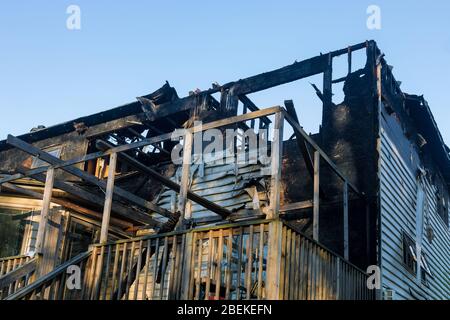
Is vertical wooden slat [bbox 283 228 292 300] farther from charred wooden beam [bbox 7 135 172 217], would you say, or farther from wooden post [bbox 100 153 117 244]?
charred wooden beam [bbox 7 135 172 217]

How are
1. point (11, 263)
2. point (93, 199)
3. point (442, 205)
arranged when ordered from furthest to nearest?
point (442, 205) < point (93, 199) < point (11, 263)

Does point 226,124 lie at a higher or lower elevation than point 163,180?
higher

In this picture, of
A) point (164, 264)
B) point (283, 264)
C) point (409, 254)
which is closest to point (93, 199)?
point (164, 264)

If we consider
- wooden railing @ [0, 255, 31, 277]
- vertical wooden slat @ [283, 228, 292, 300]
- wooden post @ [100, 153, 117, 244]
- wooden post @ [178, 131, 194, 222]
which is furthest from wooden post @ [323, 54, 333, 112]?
wooden railing @ [0, 255, 31, 277]

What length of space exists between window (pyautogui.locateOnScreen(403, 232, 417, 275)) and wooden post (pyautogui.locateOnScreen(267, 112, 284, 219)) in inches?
274

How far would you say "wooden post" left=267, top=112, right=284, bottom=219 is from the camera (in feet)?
24.0

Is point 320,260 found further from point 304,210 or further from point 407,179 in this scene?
point 407,179

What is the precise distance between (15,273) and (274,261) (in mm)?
5212

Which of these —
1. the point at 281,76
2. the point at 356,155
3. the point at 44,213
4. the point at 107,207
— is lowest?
the point at 107,207

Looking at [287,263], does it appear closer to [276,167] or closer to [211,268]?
[211,268]

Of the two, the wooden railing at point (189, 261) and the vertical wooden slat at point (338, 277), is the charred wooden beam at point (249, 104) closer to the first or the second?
the vertical wooden slat at point (338, 277)

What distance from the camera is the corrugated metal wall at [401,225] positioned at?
1202 centimetres

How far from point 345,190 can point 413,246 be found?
4.60m

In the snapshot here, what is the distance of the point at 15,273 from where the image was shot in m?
9.80
